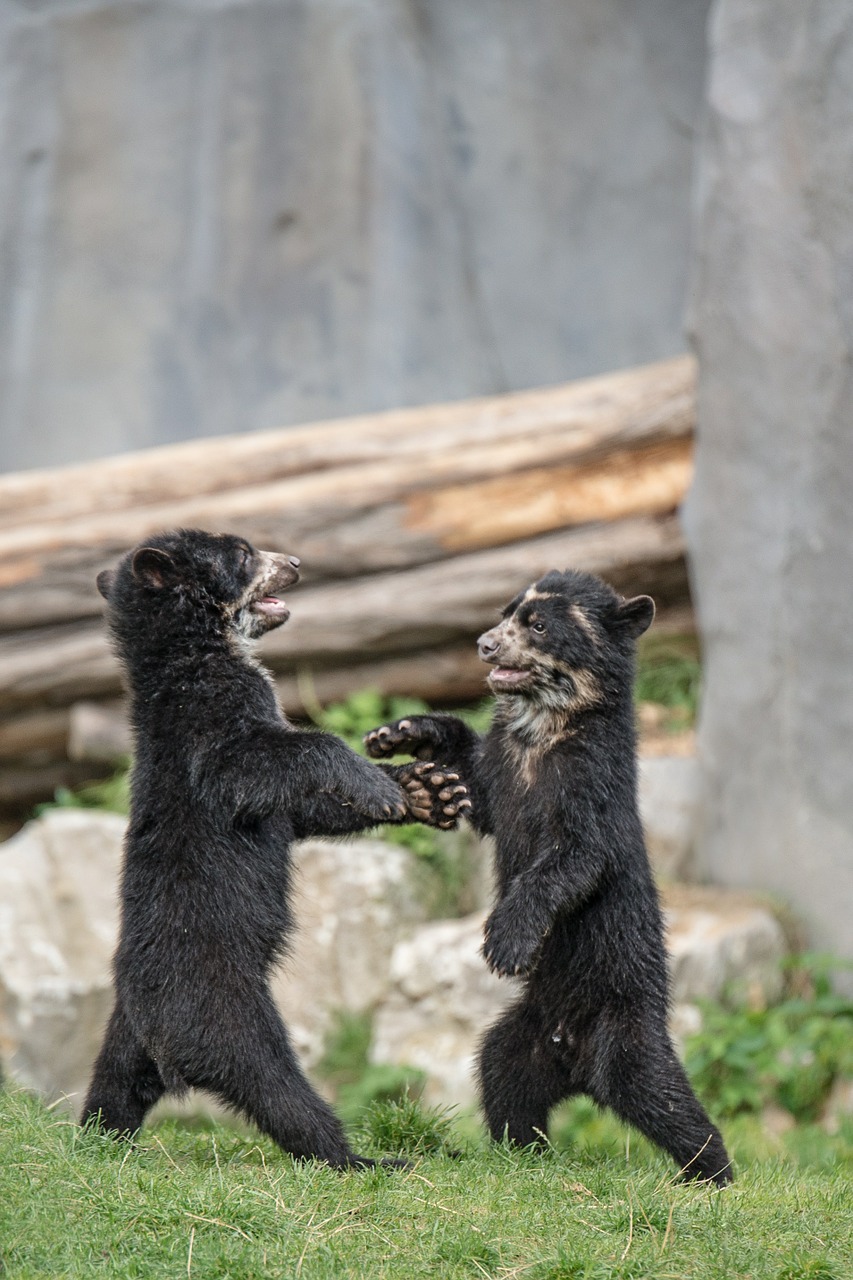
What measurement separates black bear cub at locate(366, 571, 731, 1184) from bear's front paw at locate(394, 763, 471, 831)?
0.82 ft

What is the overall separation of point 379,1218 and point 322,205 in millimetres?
11855

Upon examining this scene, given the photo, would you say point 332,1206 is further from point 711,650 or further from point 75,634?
point 75,634

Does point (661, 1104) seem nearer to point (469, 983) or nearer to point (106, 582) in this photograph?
point (106, 582)

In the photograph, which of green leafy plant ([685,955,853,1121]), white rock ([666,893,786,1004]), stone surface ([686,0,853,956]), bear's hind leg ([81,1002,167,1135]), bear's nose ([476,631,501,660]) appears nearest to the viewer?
bear's hind leg ([81,1002,167,1135])

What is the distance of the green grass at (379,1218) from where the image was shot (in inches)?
140

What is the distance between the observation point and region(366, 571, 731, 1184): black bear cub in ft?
15.2

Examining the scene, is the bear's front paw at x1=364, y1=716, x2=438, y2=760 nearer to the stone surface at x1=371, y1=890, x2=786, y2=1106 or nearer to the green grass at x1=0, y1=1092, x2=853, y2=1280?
the green grass at x1=0, y1=1092, x2=853, y2=1280

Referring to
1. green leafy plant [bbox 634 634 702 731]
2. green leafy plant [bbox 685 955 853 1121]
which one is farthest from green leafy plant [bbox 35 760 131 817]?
green leafy plant [bbox 685 955 853 1121]

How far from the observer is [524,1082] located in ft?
15.9

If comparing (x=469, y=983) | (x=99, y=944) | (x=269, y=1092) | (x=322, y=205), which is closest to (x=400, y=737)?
(x=269, y=1092)

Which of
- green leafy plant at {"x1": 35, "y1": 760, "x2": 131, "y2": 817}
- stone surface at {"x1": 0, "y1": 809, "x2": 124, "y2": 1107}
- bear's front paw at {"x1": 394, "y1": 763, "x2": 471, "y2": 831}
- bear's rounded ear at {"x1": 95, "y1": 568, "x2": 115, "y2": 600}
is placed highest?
bear's rounded ear at {"x1": 95, "y1": 568, "x2": 115, "y2": 600}

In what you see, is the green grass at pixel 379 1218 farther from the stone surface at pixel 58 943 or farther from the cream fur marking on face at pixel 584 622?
the stone surface at pixel 58 943

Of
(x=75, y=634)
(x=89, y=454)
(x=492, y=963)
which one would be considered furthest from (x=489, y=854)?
(x=89, y=454)

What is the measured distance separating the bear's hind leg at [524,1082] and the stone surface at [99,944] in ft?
13.3
